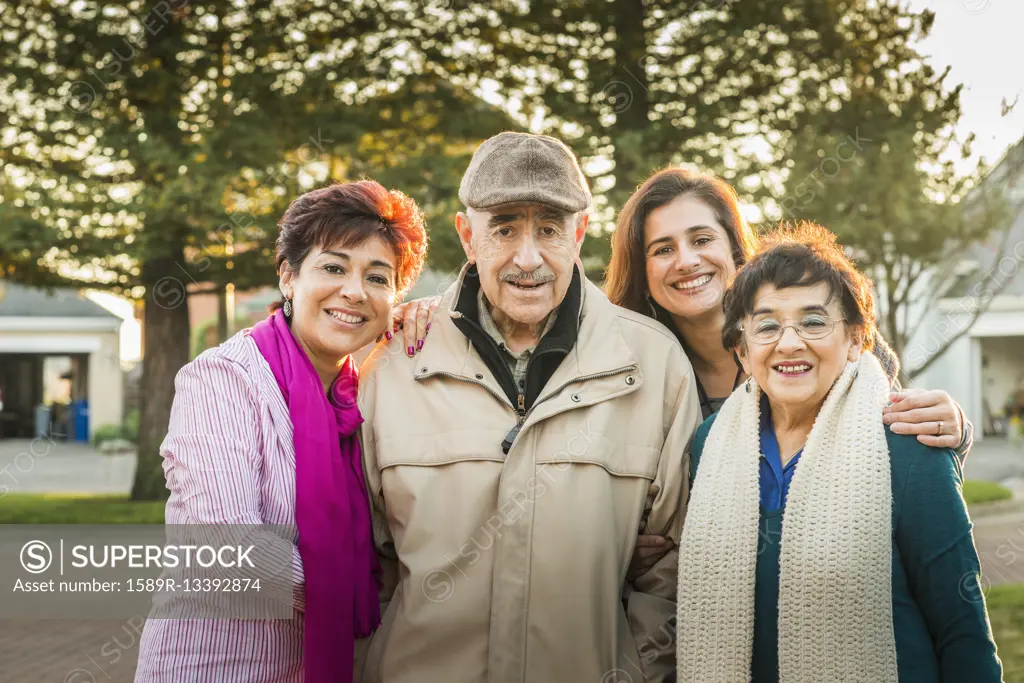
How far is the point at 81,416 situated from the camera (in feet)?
98.2

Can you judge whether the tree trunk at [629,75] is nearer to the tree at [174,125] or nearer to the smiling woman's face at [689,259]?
the tree at [174,125]

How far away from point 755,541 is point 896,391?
680 millimetres

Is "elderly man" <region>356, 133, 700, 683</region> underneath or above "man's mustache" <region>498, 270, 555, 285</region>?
underneath

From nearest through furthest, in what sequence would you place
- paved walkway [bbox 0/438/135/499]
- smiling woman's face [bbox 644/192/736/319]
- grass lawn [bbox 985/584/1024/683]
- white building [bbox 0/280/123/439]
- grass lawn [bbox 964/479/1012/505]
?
smiling woman's face [bbox 644/192/736/319], grass lawn [bbox 985/584/1024/683], grass lawn [bbox 964/479/1012/505], paved walkway [bbox 0/438/135/499], white building [bbox 0/280/123/439]

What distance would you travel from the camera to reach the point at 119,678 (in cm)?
654

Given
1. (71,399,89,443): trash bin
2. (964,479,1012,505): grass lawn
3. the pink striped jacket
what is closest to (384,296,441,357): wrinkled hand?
the pink striped jacket

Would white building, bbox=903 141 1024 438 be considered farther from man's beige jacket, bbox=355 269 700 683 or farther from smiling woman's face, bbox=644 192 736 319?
man's beige jacket, bbox=355 269 700 683

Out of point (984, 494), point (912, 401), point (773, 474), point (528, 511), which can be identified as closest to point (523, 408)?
point (528, 511)

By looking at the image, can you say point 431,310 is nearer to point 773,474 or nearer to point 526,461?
point 526,461

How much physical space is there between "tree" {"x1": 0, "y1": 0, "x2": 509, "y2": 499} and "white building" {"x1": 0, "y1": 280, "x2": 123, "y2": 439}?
19.2 metres

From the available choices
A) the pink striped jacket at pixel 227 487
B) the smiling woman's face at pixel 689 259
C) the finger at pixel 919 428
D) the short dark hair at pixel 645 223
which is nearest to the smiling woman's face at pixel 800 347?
the finger at pixel 919 428

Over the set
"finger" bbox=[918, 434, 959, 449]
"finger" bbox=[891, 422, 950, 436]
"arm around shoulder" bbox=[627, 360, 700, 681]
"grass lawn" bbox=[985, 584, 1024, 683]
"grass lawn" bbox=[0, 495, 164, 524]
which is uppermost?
"finger" bbox=[891, 422, 950, 436]

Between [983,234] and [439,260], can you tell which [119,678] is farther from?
[983,234]

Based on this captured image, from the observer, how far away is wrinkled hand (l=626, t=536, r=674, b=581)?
3.08m
